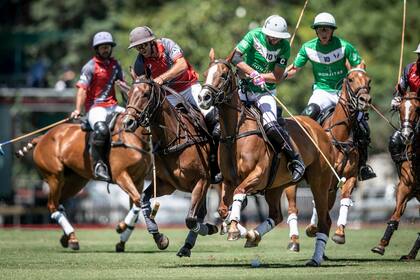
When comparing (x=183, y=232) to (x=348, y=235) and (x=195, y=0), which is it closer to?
(x=348, y=235)

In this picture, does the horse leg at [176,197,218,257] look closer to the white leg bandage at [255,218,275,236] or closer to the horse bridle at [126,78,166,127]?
the white leg bandage at [255,218,275,236]

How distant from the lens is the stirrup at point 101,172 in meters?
19.8

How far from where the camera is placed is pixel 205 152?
16.1 metres

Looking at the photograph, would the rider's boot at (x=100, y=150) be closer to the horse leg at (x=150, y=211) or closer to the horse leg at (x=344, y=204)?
the horse leg at (x=150, y=211)

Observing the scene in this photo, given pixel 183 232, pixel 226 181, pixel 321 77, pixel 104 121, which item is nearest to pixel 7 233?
pixel 183 232

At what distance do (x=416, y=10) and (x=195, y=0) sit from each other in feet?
31.7

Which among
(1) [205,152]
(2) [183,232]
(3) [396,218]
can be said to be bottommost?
(2) [183,232]

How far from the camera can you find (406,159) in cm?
1791

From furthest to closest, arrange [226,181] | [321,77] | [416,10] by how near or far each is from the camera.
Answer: [416,10] → [321,77] → [226,181]

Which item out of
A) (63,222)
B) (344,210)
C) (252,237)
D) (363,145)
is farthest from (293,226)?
(63,222)

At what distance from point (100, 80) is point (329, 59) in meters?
3.91

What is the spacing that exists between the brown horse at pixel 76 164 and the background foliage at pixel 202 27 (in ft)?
54.6

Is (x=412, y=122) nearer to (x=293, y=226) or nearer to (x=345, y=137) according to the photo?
(x=345, y=137)

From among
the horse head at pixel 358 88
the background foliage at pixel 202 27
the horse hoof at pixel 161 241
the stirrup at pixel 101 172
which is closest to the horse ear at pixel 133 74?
the horse hoof at pixel 161 241
